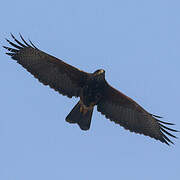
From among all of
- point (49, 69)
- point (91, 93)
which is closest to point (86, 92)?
point (91, 93)

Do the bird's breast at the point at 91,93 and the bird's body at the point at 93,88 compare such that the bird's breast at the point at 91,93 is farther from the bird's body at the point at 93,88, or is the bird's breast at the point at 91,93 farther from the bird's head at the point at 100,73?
the bird's head at the point at 100,73

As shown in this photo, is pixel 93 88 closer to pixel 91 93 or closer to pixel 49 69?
pixel 91 93

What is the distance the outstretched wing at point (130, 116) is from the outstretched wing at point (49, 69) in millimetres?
878

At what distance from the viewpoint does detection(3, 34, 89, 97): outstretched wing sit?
17.5m

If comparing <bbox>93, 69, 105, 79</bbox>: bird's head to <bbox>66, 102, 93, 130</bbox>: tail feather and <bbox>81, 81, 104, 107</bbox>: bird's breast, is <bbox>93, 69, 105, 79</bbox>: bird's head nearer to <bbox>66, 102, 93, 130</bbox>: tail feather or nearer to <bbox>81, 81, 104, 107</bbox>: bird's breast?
<bbox>81, 81, 104, 107</bbox>: bird's breast

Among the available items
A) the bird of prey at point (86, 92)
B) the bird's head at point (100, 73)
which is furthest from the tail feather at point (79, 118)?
the bird's head at point (100, 73)

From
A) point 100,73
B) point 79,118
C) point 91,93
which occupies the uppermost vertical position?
point 100,73

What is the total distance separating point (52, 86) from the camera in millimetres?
17812

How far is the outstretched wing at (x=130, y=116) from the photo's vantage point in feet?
59.3

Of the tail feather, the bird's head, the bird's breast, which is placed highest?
the bird's head

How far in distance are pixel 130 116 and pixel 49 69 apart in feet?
8.10

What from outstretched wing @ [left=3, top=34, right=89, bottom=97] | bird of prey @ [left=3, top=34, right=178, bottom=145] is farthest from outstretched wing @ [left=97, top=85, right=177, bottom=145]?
outstretched wing @ [left=3, top=34, right=89, bottom=97]

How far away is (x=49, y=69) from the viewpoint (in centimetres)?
1775

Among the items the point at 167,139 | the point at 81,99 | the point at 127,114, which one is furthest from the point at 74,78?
the point at 167,139
